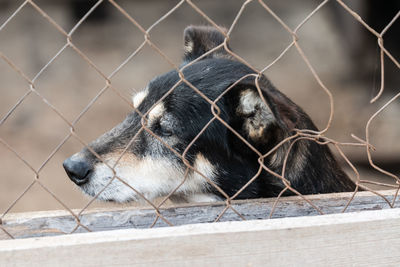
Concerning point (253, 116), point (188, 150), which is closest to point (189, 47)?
point (188, 150)

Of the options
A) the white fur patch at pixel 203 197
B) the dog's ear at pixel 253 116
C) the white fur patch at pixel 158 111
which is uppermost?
the white fur patch at pixel 158 111

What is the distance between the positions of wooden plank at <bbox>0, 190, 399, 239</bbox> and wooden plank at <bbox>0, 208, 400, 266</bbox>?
0.27 metres

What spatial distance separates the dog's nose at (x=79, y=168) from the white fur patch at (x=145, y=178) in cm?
4

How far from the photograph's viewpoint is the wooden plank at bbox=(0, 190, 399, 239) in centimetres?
221

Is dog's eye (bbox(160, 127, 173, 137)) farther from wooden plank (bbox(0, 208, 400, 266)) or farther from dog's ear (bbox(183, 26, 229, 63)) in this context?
wooden plank (bbox(0, 208, 400, 266))

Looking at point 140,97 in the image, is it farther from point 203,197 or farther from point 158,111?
point 203,197

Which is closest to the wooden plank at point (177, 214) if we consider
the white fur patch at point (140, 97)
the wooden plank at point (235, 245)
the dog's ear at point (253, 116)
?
the wooden plank at point (235, 245)

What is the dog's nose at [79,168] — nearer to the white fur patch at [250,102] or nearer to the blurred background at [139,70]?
the white fur patch at [250,102]

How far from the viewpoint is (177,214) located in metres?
2.30

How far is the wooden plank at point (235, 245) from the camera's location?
1.90m

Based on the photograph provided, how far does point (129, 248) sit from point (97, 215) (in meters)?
0.39

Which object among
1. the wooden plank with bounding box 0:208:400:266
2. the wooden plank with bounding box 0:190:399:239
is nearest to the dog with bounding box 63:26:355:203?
the wooden plank with bounding box 0:190:399:239

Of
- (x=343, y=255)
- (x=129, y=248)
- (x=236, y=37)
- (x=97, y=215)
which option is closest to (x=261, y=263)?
(x=343, y=255)

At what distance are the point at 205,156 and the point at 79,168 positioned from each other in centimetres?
68
